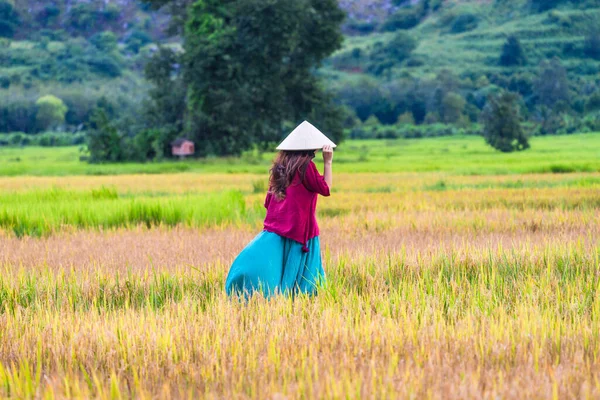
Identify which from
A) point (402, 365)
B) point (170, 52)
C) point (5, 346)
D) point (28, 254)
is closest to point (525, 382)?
point (402, 365)

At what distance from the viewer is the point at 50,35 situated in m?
129

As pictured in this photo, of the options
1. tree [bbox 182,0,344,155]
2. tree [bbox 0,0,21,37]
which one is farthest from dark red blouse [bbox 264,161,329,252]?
tree [bbox 0,0,21,37]

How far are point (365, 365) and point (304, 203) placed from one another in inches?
87.0

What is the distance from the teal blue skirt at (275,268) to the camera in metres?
5.51

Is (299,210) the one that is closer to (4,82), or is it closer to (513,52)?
(4,82)

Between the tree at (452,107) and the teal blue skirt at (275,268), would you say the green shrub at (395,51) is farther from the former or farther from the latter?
the teal blue skirt at (275,268)

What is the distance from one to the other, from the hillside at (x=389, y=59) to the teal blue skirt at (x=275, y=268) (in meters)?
46.1

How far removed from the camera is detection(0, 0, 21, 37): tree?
127m

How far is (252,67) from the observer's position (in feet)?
120

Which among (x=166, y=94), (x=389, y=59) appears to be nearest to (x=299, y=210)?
(x=166, y=94)

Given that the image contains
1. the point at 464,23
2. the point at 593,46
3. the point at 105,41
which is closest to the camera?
the point at 593,46

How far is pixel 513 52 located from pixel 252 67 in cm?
7409

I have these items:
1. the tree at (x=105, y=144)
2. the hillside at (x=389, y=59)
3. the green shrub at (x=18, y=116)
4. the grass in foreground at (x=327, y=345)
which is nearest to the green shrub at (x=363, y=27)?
the hillside at (x=389, y=59)

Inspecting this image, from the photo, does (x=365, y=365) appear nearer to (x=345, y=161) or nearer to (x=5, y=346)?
(x=5, y=346)
